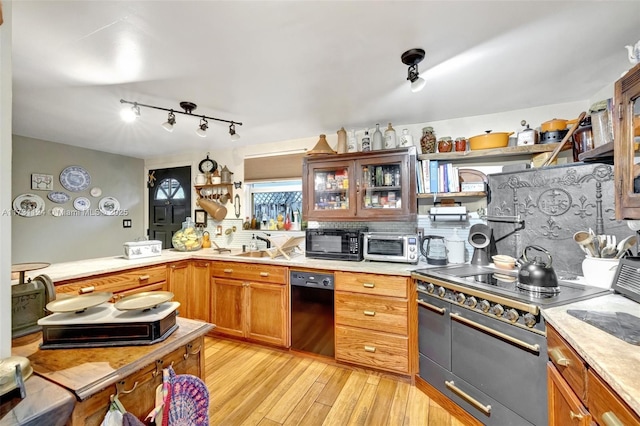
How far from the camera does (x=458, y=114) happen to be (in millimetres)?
2463

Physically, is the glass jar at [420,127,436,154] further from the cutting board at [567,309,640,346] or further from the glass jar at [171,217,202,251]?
the glass jar at [171,217,202,251]

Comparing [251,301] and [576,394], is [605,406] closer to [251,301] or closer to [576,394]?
[576,394]

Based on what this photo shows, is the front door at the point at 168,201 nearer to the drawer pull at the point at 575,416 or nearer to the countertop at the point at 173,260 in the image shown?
the countertop at the point at 173,260

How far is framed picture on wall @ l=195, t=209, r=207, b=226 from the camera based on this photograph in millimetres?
3820

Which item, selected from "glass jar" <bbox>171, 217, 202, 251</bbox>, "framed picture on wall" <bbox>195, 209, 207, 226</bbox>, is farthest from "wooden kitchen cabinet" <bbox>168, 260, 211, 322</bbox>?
"framed picture on wall" <bbox>195, 209, 207, 226</bbox>

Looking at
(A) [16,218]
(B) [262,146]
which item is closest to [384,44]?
(B) [262,146]

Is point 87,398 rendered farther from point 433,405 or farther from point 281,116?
point 281,116

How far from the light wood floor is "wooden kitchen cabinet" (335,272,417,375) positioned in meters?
0.16

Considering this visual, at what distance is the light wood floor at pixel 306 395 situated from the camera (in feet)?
5.59

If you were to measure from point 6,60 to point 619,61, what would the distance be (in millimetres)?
3062

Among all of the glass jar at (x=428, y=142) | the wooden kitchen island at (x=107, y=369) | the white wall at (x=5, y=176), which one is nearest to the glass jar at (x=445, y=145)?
the glass jar at (x=428, y=142)

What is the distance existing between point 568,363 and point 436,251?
1300mm

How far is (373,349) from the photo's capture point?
2.11 meters

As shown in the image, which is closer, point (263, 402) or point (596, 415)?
point (596, 415)
